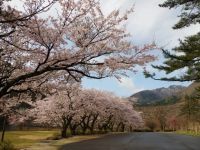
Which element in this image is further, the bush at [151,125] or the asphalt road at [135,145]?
the bush at [151,125]

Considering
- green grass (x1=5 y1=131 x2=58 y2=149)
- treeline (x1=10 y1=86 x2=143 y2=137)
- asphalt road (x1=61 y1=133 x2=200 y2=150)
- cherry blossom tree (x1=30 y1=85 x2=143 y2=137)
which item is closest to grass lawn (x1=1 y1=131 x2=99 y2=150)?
green grass (x1=5 y1=131 x2=58 y2=149)

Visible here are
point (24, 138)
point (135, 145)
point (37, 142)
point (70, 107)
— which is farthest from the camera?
point (70, 107)

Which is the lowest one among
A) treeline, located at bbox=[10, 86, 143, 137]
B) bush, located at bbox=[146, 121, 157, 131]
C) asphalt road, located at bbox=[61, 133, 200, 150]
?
asphalt road, located at bbox=[61, 133, 200, 150]

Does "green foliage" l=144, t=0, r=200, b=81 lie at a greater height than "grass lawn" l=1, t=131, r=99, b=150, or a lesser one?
greater

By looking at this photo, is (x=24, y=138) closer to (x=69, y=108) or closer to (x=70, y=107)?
(x=69, y=108)

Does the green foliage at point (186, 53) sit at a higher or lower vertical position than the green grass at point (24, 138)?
higher

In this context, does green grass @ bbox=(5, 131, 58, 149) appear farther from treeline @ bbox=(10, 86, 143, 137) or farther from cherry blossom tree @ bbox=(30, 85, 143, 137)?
cherry blossom tree @ bbox=(30, 85, 143, 137)

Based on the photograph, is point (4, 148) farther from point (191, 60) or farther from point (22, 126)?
point (22, 126)

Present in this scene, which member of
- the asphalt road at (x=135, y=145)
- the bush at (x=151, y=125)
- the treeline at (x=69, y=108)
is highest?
the bush at (x=151, y=125)

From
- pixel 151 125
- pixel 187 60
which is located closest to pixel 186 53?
pixel 187 60

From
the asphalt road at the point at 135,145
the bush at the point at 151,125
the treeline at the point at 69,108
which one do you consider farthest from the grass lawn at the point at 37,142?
the bush at the point at 151,125

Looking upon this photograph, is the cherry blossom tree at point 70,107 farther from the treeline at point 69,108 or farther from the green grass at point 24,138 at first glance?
the green grass at point 24,138

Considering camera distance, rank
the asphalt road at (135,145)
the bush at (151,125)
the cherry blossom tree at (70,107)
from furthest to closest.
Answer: the bush at (151,125)
the cherry blossom tree at (70,107)
the asphalt road at (135,145)

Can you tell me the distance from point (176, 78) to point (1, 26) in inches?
1125
